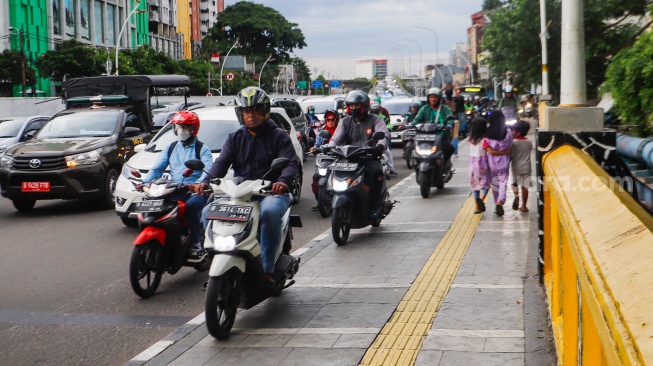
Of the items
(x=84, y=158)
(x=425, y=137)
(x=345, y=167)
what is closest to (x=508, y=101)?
(x=425, y=137)

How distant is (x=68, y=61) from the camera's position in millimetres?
53500

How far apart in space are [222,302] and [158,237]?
72.4 inches

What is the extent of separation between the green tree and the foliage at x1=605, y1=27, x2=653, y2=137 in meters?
48.6

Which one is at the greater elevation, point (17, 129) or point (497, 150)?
point (17, 129)

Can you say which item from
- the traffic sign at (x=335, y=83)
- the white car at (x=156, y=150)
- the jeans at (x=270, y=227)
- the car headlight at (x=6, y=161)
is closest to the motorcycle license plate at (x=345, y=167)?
the white car at (x=156, y=150)

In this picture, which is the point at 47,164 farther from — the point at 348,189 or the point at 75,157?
the point at 348,189

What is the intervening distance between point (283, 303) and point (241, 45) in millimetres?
98565

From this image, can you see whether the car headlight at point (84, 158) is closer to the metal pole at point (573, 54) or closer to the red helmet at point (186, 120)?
the red helmet at point (186, 120)

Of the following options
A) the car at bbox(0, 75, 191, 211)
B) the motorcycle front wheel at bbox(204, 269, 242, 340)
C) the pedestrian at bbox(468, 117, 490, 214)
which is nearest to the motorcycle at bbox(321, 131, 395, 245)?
the pedestrian at bbox(468, 117, 490, 214)

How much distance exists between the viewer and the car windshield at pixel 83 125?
1506 cm

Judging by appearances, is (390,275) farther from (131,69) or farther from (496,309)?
(131,69)

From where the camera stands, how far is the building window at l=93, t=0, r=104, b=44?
74.2 m

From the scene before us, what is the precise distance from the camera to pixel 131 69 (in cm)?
5888

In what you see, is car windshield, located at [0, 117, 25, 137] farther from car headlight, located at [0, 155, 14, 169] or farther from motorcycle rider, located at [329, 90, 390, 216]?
motorcycle rider, located at [329, 90, 390, 216]
